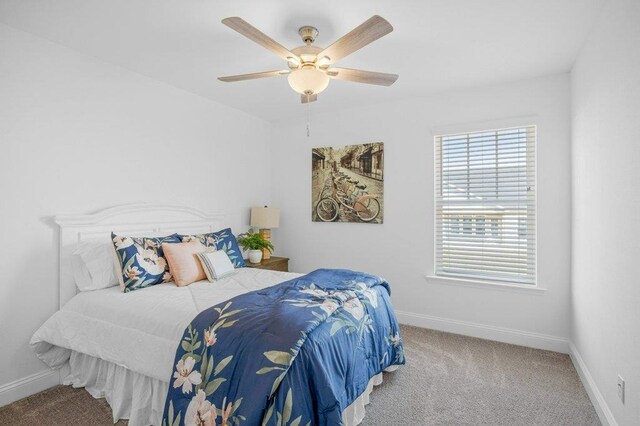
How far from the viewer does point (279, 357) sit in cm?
161

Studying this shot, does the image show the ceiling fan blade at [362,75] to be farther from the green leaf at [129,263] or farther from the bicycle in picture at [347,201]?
the green leaf at [129,263]

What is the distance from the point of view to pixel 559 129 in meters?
3.19

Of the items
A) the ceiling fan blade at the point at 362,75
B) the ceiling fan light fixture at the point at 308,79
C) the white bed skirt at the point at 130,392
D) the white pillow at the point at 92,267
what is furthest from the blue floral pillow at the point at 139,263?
the ceiling fan blade at the point at 362,75

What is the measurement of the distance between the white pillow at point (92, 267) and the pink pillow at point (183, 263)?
0.41 metres

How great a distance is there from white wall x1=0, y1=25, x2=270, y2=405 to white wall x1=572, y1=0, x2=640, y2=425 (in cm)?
354

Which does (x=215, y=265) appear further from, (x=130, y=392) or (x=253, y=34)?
(x=253, y=34)

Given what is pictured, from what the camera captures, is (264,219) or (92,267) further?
(264,219)

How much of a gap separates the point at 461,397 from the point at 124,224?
3.01 meters

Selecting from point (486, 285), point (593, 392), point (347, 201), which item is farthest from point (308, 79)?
point (593, 392)

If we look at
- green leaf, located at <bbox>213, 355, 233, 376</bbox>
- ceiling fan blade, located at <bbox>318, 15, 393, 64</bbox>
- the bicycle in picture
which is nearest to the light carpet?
green leaf, located at <bbox>213, 355, 233, 376</bbox>

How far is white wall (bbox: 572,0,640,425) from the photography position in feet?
5.54

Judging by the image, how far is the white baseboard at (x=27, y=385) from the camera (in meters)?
2.35

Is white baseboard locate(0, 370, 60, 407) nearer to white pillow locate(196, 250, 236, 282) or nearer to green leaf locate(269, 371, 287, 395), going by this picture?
white pillow locate(196, 250, 236, 282)

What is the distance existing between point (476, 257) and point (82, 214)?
12.0 feet
